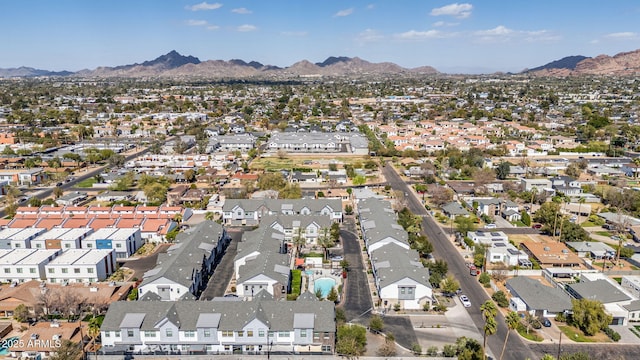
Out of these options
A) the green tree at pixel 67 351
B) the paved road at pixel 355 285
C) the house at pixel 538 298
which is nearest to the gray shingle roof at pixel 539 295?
the house at pixel 538 298

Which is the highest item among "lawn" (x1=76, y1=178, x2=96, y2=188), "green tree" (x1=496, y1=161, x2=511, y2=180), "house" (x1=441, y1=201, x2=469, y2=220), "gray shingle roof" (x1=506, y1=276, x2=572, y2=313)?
"green tree" (x1=496, y1=161, x2=511, y2=180)

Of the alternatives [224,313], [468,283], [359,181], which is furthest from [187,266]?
[359,181]

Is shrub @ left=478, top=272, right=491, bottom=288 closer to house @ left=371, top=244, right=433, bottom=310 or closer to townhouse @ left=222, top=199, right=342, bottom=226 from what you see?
house @ left=371, top=244, right=433, bottom=310

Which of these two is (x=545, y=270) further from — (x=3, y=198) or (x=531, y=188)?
(x=3, y=198)

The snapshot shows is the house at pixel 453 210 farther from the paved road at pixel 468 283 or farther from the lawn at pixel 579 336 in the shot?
the lawn at pixel 579 336

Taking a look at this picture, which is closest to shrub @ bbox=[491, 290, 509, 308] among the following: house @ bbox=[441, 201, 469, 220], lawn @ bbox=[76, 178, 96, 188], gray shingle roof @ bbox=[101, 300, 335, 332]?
gray shingle roof @ bbox=[101, 300, 335, 332]

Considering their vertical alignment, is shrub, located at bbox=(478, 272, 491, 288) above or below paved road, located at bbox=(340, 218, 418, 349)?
above

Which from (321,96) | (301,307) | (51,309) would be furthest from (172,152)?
(321,96)
